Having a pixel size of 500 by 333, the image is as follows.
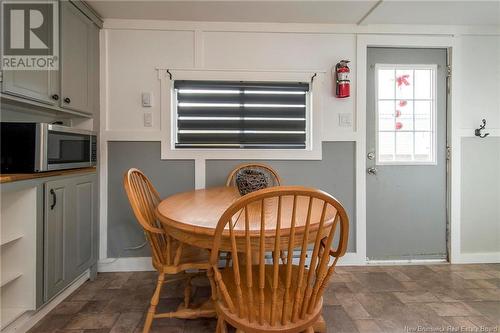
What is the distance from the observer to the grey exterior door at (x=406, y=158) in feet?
7.86

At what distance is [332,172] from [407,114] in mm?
965

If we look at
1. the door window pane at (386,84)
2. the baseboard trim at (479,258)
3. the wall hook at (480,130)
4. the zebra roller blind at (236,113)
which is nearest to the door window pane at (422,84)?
the door window pane at (386,84)

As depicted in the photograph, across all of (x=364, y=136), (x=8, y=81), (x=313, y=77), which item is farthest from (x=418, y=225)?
(x=8, y=81)

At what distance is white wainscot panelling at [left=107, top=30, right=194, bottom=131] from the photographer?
2.21 m

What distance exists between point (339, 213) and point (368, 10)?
2.04 meters

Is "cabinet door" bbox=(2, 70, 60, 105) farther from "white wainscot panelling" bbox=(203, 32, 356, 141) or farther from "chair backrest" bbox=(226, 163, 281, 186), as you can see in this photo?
"chair backrest" bbox=(226, 163, 281, 186)

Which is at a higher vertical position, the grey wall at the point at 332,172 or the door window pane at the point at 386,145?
the door window pane at the point at 386,145

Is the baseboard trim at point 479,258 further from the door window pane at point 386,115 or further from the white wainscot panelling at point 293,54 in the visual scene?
the white wainscot panelling at point 293,54

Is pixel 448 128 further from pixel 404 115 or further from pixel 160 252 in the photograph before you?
pixel 160 252

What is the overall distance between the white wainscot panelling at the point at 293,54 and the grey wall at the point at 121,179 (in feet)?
3.20

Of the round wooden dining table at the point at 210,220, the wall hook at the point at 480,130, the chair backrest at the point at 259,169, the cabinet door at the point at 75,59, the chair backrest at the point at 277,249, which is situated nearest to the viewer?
the chair backrest at the point at 277,249

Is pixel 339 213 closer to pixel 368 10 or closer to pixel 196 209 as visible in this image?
pixel 196 209

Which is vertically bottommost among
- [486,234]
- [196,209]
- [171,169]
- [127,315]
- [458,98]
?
[127,315]

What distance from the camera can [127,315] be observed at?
5.26 ft
